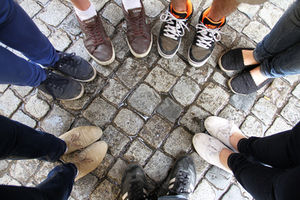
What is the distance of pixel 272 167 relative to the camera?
4.67ft

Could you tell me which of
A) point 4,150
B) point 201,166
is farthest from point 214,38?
point 4,150

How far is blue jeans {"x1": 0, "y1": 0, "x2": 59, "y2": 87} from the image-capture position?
134 cm

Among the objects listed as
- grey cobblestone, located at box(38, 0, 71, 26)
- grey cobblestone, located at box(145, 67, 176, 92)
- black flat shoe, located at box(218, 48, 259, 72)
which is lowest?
grey cobblestone, located at box(145, 67, 176, 92)

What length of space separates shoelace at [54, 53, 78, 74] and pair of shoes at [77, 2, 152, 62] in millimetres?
226

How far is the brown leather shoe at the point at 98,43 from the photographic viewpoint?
7.04 feet

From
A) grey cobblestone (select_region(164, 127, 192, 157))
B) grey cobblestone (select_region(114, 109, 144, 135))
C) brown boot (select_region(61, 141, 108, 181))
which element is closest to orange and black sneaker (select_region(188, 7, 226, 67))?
grey cobblestone (select_region(164, 127, 192, 157))

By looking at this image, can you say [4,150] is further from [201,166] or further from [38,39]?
[201,166]

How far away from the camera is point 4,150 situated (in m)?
1.31

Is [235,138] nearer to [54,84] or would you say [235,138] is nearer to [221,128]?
[221,128]

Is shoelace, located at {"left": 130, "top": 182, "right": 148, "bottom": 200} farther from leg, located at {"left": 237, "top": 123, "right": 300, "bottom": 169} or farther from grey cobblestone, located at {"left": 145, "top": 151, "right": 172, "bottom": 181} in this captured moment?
leg, located at {"left": 237, "top": 123, "right": 300, "bottom": 169}

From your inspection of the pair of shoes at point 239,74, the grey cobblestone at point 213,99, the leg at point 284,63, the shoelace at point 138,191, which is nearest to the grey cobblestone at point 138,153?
the shoelace at point 138,191

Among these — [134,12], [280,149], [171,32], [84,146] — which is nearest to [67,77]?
[84,146]

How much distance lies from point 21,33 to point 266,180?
195 cm

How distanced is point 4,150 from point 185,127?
1648 mm
